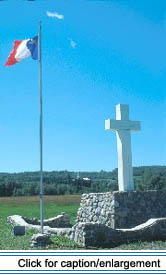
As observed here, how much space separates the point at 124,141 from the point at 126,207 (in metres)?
2.32

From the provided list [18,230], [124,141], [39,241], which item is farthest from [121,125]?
[39,241]

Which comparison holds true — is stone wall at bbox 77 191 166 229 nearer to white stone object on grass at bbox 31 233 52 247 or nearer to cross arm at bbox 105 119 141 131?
cross arm at bbox 105 119 141 131

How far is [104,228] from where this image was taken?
10555 mm

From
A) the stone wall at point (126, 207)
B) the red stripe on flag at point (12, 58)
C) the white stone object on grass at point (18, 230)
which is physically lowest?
the white stone object on grass at point (18, 230)

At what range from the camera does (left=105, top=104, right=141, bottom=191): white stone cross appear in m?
13.8

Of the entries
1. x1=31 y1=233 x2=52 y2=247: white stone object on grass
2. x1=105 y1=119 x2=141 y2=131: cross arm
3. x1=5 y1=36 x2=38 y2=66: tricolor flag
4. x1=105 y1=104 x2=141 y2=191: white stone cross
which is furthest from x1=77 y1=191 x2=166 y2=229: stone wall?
x1=5 y1=36 x2=38 y2=66: tricolor flag

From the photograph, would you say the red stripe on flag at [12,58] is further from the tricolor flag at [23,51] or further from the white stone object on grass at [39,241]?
the white stone object on grass at [39,241]

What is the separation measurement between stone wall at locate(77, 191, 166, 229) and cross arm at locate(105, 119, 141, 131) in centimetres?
228

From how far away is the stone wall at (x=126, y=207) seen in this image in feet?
Result: 43.0

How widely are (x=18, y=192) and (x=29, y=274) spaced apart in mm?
34037

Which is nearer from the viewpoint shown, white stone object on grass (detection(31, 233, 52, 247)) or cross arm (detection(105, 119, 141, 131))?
white stone object on grass (detection(31, 233, 52, 247))

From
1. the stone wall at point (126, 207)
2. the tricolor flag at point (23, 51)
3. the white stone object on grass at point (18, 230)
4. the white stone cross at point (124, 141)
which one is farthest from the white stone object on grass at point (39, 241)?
the tricolor flag at point (23, 51)

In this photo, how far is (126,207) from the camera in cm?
1318

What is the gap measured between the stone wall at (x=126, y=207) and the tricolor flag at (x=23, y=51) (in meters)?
5.10
